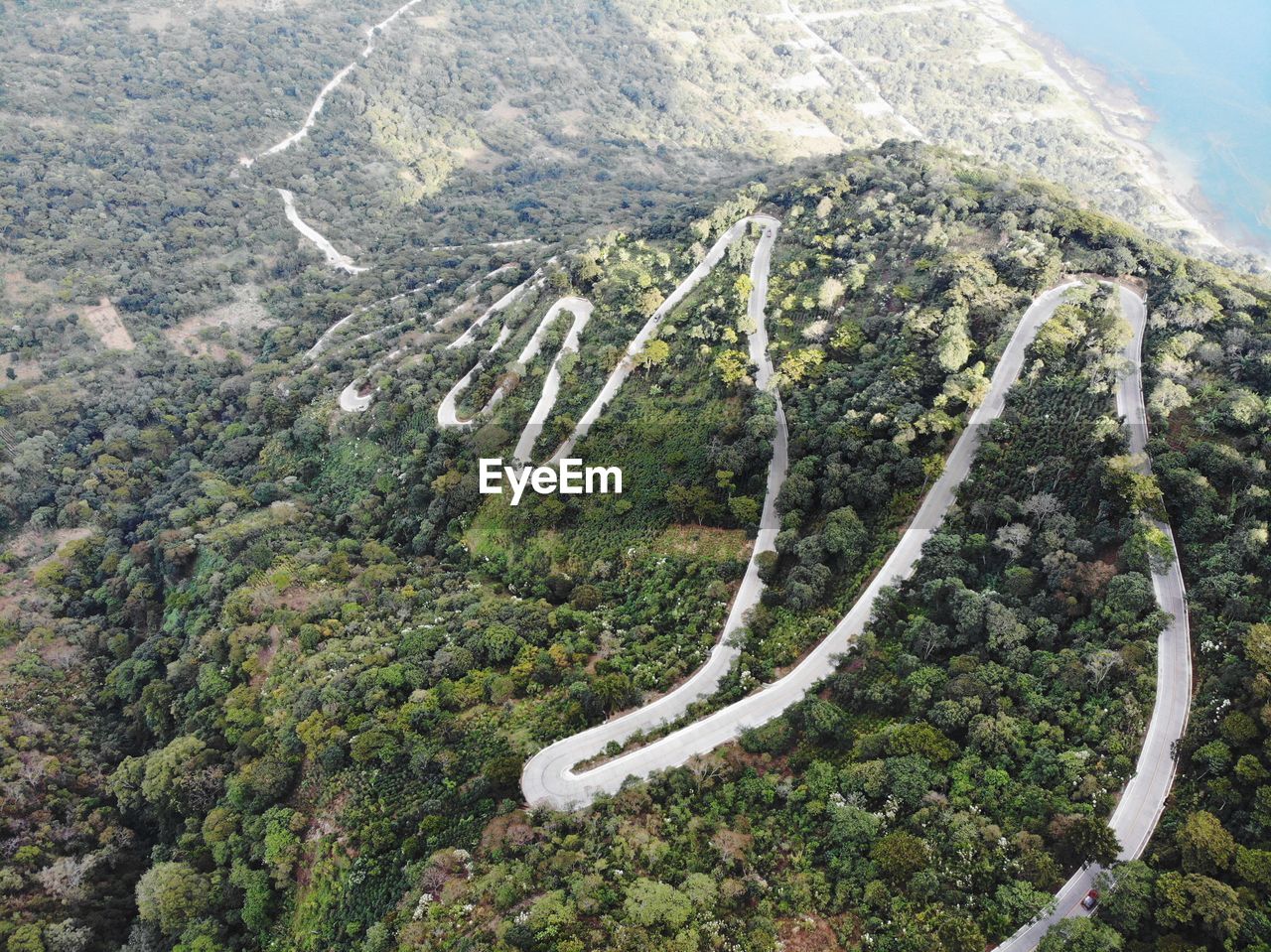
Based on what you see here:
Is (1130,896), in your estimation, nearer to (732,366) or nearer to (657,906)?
(657,906)

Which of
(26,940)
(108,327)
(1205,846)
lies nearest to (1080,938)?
(1205,846)

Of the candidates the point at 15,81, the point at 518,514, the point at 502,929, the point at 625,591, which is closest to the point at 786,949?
the point at 502,929

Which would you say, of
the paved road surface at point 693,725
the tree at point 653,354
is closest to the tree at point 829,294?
the tree at point 653,354

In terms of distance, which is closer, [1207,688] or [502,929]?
[502,929]

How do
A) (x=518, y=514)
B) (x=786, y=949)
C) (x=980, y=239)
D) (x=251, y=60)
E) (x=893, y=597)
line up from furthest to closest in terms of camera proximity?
(x=251, y=60) → (x=980, y=239) → (x=518, y=514) → (x=893, y=597) → (x=786, y=949)

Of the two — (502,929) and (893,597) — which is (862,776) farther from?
(502,929)

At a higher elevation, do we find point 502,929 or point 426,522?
point 502,929

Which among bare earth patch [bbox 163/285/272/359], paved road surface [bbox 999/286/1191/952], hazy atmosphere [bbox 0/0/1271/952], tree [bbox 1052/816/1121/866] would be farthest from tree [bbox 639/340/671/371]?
bare earth patch [bbox 163/285/272/359]

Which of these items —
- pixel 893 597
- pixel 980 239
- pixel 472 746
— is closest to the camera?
pixel 472 746
